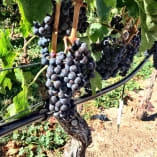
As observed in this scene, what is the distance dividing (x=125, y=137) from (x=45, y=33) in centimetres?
265

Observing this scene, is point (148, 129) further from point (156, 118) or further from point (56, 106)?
point (56, 106)

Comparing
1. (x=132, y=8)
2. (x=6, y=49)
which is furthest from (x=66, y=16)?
(x=6, y=49)

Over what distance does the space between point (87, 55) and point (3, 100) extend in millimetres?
3100

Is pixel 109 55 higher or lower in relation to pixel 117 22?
lower

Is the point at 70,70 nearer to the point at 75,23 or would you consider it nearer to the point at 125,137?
the point at 75,23

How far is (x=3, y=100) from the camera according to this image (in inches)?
139

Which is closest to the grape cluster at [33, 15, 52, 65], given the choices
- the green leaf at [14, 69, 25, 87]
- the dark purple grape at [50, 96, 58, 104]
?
the dark purple grape at [50, 96, 58, 104]

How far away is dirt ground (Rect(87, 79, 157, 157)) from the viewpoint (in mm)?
2793

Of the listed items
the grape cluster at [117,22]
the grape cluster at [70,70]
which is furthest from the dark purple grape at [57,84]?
the grape cluster at [117,22]

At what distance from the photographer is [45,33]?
84 cm

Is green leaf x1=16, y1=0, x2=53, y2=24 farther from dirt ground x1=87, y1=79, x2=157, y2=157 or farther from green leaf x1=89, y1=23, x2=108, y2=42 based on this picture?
dirt ground x1=87, y1=79, x2=157, y2=157

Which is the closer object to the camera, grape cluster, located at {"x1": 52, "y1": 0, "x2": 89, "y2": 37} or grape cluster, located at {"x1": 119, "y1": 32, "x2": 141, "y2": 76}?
grape cluster, located at {"x1": 52, "y1": 0, "x2": 89, "y2": 37}

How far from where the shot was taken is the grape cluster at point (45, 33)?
81 centimetres

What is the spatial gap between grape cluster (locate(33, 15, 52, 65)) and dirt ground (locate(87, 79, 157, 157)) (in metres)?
2.18
